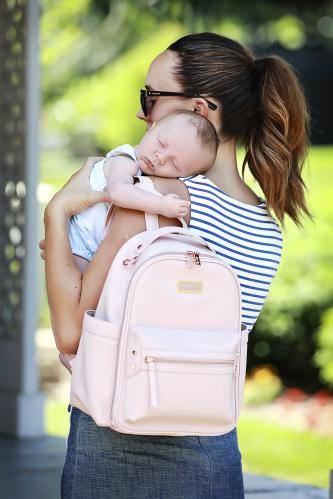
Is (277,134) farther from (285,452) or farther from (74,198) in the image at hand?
(285,452)

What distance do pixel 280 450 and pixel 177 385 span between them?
16.1ft

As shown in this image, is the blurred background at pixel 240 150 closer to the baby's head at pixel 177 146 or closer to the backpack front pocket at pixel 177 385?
the baby's head at pixel 177 146

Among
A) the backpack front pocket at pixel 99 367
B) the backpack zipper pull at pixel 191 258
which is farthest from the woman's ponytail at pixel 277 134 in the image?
the backpack front pocket at pixel 99 367

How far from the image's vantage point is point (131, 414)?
174 cm

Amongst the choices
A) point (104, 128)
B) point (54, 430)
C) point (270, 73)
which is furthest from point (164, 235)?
point (104, 128)

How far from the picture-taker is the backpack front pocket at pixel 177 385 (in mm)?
1740

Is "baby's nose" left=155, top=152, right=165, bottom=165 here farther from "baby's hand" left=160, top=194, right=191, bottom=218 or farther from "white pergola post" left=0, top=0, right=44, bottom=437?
"white pergola post" left=0, top=0, right=44, bottom=437

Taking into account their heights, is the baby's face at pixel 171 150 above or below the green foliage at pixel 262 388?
above

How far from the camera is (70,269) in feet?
6.11

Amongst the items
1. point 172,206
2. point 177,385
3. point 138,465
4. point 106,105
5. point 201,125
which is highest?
point 201,125

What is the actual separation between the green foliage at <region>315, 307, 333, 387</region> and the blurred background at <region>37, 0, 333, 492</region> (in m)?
0.01

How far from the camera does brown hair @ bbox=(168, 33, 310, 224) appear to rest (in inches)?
81.4

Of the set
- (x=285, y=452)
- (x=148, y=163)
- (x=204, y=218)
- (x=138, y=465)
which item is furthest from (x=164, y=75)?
(x=285, y=452)

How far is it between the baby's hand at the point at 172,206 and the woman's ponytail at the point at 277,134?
0.31 meters
